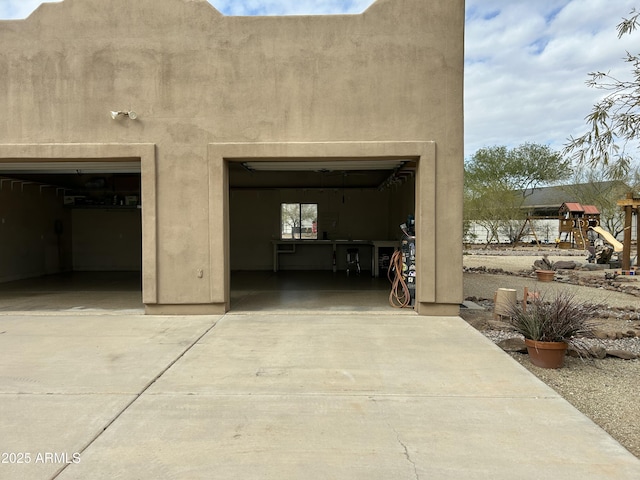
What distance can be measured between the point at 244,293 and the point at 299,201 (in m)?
6.09

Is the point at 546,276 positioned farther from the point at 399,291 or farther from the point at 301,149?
the point at 301,149

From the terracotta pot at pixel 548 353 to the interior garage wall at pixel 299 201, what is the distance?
403 inches

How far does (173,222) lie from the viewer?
7621mm

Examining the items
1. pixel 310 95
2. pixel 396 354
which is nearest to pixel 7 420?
pixel 396 354

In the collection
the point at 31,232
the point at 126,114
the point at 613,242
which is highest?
the point at 126,114

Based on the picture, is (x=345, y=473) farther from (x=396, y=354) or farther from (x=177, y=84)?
(x=177, y=84)

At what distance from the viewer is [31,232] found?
13.6 metres

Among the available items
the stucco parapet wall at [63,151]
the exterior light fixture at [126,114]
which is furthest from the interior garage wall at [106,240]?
the exterior light fixture at [126,114]

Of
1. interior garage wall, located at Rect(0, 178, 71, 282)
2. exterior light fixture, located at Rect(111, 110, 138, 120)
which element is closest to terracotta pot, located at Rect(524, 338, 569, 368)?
exterior light fixture, located at Rect(111, 110, 138, 120)

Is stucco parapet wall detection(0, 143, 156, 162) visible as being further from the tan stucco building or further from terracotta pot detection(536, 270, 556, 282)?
terracotta pot detection(536, 270, 556, 282)

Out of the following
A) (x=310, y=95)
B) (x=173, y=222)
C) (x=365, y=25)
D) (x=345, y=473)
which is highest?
(x=365, y=25)

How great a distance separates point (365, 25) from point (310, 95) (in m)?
1.53

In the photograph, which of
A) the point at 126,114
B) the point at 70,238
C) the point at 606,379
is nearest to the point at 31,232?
the point at 70,238

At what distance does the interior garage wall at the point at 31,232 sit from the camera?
41.3 feet
